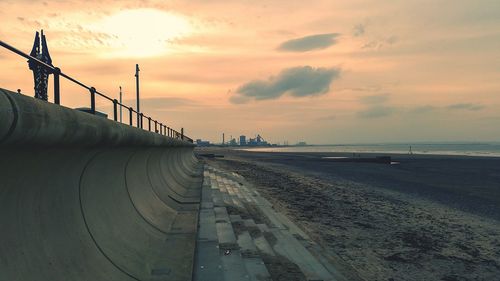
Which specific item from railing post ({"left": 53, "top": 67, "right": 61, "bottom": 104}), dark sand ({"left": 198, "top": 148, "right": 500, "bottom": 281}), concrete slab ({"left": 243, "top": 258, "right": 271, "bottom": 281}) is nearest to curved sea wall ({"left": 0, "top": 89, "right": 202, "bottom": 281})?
railing post ({"left": 53, "top": 67, "right": 61, "bottom": 104})

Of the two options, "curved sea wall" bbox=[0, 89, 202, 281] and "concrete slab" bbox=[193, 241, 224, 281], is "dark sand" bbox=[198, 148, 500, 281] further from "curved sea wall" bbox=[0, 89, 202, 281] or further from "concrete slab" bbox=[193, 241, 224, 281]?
"curved sea wall" bbox=[0, 89, 202, 281]

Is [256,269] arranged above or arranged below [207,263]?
below

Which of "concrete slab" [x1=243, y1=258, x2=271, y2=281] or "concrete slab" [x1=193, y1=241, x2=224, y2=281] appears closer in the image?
"concrete slab" [x1=193, y1=241, x2=224, y2=281]

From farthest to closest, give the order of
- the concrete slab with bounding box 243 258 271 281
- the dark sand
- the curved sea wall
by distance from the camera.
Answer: the dark sand
the concrete slab with bounding box 243 258 271 281
the curved sea wall

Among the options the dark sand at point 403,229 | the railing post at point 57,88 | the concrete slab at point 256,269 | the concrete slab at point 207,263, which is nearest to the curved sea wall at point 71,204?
the concrete slab at point 207,263

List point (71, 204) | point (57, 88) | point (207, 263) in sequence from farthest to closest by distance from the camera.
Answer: point (207, 263)
point (57, 88)
point (71, 204)

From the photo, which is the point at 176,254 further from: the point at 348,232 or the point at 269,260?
the point at 348,232

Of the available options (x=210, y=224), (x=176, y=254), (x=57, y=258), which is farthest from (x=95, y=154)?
(x=210, y=224)

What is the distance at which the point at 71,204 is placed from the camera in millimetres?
3900

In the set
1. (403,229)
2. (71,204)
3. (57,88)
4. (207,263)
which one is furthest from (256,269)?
(403,229)

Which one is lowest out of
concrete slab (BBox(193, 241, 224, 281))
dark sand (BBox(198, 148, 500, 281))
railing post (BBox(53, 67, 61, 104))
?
dark sand (BBox(198, 148, 500, 281))

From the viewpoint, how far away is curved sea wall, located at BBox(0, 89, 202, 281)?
2.61 m

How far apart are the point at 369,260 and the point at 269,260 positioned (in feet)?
8.18

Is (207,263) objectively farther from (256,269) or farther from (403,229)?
(403,229)
